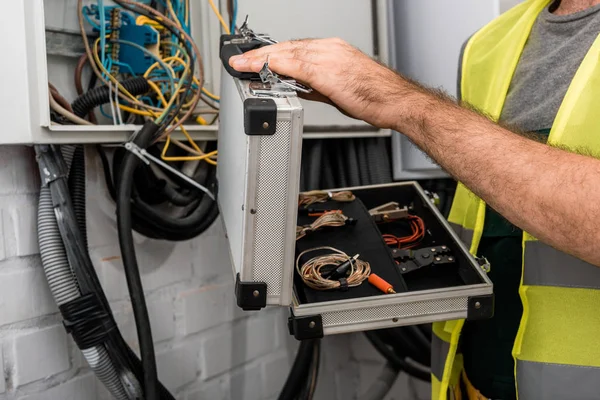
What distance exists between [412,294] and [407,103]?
10.1 inches

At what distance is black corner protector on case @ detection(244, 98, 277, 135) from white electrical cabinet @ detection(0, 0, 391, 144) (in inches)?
19.1

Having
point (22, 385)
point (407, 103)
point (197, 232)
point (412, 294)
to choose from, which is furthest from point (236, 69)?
point (22, 385)

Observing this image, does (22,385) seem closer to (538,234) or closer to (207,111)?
(207,111)

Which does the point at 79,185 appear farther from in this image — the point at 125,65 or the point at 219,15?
the point at 219,15

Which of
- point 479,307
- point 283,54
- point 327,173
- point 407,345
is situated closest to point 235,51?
point 283,54

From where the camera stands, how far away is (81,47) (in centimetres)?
111

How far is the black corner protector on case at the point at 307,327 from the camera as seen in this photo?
0.73 meters

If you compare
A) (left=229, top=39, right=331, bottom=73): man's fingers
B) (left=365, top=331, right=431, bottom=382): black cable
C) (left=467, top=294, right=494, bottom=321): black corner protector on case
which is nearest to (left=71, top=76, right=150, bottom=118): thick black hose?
(left=229, top=39, right=331, bottom=73): man's fingers

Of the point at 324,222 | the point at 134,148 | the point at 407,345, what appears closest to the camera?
the point at 324,222

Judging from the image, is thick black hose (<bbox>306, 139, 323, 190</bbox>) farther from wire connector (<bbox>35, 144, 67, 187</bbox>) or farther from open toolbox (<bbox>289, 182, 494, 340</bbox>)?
wire connector (<bbox>35, 144, 67, 187</bbox>)

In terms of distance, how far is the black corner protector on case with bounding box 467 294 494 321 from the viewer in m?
0.79

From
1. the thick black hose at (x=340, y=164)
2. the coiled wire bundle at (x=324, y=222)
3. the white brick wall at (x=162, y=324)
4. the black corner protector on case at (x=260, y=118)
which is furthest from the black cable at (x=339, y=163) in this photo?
the black corner protector on case at (x=260, y=118)

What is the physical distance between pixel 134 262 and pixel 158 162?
0.62ft

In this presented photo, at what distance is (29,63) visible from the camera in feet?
3.08
